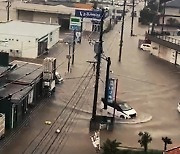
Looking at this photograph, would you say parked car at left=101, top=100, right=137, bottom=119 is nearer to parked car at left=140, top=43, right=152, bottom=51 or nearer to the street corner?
the street corner

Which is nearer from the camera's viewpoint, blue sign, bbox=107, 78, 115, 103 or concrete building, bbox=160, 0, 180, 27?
blue sign, bbox=107, 78, 115, 103

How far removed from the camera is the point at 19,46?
41.5 ft

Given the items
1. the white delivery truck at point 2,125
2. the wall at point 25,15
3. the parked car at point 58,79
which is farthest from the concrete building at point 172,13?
the white delivery truck at point 2,125

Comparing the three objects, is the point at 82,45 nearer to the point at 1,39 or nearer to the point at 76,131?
the point at 1,39

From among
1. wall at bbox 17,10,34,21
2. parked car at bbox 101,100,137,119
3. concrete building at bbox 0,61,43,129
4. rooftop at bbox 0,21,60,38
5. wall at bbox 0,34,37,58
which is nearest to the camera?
concrete building at bbox 0,61,43,129

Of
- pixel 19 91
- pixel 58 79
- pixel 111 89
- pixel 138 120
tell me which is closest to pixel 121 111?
pixel 138 120

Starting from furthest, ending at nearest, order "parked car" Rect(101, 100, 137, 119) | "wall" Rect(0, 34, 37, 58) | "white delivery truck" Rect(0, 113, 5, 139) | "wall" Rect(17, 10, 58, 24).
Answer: "wall" Rect(17, 10, 58, 24) → "wall" Rect(0, 34, 37, 58) → "parked car" Rect(101, 100, 137, 119) → "white delivery truck" Rect(0, 113, 5, 139)

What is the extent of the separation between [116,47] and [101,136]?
30.3ft

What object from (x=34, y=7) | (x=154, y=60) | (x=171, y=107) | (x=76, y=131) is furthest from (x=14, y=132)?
(x=34, y=7)

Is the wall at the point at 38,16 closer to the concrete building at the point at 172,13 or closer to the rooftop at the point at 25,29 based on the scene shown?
the concrete building at the point at 172,13

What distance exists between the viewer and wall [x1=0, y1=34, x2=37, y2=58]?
41.4 feet

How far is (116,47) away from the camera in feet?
52.2

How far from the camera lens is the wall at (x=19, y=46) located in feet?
41.4

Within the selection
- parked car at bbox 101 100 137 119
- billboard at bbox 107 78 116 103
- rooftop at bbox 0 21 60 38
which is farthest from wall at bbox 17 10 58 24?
billboard at bbox 107 78 116 103
